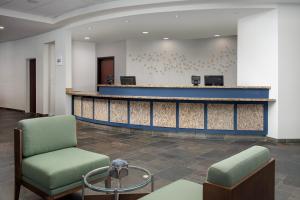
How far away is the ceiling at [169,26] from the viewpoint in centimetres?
643

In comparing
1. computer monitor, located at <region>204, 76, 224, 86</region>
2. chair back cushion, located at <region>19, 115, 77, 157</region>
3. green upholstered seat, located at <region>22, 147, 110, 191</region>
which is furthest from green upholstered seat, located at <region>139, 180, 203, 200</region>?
computer monitor, located at <region>204, 76, 224, 86</region>

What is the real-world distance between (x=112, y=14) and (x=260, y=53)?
3713 millimetres

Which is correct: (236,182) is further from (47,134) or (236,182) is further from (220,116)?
(220,116)

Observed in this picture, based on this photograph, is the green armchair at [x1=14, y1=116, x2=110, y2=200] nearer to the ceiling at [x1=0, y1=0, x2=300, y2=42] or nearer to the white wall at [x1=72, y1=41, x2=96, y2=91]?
the ceiling at [x1=0, y1=0, x2=300, y2=42]

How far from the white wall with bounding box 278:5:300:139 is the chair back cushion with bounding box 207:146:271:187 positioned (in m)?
4.48

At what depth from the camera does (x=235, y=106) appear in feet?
19.7

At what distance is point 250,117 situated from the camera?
6.00 m

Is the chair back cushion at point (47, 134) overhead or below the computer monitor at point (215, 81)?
below

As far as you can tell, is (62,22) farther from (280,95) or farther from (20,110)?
(280,95)

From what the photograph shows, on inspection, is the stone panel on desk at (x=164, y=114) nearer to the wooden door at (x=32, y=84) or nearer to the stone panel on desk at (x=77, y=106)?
the stone panel on desk at (x=77, y=106)

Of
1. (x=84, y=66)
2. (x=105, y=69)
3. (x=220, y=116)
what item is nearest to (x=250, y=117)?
(x=220, y=116)

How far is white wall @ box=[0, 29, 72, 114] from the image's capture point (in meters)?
8.65

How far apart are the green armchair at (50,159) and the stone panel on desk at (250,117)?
397cm

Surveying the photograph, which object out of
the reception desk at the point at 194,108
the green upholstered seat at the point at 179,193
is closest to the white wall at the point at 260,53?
the reception desk at the point at 194,108
